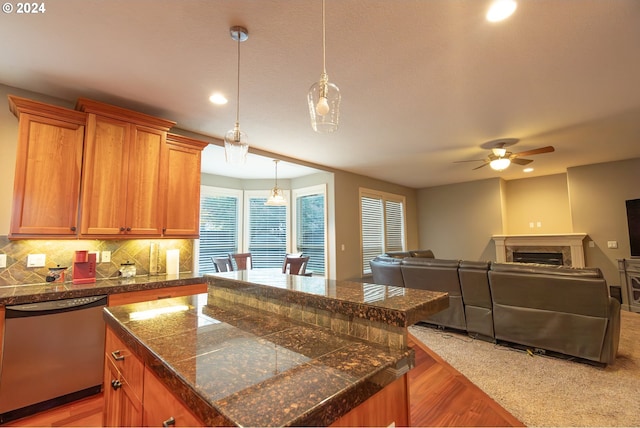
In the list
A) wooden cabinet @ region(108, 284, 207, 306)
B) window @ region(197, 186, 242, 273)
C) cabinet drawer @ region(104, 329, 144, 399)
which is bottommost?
cabinet drawer @ region(104, 329, 144, 399)

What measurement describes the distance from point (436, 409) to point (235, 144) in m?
2.41

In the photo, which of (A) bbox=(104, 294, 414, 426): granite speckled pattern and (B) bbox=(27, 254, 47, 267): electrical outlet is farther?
(B) bbox=(27, 254, 47, 267): electrical outlet

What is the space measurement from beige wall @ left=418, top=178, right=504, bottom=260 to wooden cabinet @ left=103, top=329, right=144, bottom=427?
713 cm

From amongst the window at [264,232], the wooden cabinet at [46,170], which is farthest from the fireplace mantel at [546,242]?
the wooden cabinet at [46,170]

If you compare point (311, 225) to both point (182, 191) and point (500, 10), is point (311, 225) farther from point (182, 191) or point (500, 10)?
point (500, 10)

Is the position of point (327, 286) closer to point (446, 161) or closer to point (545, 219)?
point (446, 161)

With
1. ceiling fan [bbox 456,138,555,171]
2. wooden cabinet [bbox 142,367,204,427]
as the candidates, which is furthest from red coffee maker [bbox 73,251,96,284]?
ceiling fan [bbox 456,138,555,171]

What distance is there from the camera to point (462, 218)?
7.19 m

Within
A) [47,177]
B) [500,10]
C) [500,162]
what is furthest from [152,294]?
[500,162]

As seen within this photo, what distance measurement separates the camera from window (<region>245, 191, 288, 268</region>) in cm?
623

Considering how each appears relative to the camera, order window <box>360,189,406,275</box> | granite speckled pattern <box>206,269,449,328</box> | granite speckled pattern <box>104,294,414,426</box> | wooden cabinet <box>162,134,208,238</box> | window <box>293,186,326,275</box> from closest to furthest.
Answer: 1. granite speckled pattern <box>104,294,414,426</box>
2. granite speckled pattern <box>206,269,449,328</box>
3. wooden cabinet <box>162,134,208,238</box>
4. window <box>293,186,326,275</box>
5. window <box>360,189,406,275</box>

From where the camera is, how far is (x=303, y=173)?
603 cm

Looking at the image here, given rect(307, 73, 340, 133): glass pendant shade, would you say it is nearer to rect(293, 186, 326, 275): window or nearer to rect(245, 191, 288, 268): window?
rect(293, 186, 326, 275): window

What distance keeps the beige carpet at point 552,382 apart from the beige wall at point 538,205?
3.45 meters
